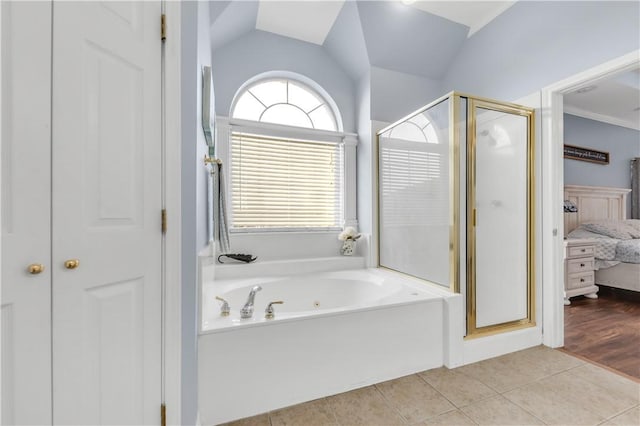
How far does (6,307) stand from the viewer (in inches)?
28.5

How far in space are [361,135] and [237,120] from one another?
1.26m

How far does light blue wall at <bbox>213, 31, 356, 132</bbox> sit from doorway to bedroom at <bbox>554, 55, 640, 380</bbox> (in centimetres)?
188

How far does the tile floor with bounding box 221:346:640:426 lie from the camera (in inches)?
56.0

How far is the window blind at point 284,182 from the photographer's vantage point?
107 inches

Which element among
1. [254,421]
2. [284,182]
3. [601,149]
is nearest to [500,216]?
[284,182]

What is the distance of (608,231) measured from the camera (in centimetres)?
366

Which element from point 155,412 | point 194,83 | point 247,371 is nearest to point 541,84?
point 194,83

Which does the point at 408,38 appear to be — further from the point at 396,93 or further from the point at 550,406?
the point at 550,406

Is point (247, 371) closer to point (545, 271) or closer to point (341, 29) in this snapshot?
point (545, 271)

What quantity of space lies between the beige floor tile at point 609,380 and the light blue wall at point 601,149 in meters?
3.04

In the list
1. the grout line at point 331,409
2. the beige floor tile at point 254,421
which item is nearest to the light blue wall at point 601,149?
the grout line at point 331,409

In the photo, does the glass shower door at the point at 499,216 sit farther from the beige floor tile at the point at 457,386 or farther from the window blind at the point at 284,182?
the window blind at the point at 284,182

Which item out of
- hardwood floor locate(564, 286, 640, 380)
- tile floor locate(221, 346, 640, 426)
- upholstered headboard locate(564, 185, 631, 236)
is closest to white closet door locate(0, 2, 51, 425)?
tile floor locate(221, 346, 640, 426)

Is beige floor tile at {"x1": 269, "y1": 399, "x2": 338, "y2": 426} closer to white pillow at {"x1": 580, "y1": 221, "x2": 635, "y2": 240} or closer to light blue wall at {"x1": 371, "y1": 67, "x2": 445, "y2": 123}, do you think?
light blue wall at {"x1": 371, "y1": 67, "x2": 445, "y2": 123}
